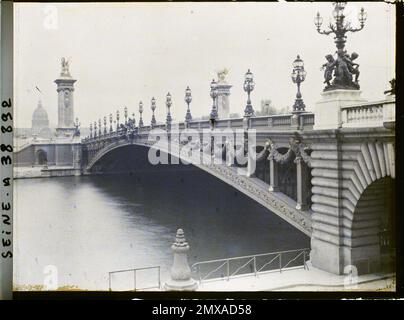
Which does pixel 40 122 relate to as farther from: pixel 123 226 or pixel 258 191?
pixel 258 191

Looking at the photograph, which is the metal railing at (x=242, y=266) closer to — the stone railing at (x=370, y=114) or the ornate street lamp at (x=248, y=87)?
the stone railing at (x=370, y=114)

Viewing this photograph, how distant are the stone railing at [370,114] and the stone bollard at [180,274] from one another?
390 centimetres

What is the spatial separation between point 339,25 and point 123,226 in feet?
26.4

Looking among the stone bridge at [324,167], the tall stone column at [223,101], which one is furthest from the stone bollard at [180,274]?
the tall stone column at [223,101]

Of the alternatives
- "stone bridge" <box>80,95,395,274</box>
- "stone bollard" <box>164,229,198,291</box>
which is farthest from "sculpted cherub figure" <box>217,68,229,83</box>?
"stone bollard" <box>164,229,198,291</box>

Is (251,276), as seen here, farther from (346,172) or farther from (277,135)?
(277,135)

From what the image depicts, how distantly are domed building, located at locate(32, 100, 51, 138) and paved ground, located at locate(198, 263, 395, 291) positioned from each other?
4.25 meters

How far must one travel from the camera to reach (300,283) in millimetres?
8156

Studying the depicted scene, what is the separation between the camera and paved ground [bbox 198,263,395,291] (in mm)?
7791

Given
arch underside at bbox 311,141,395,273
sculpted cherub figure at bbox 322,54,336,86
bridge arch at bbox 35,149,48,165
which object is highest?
sculpted cherub figure at bbox 322,54,336,86

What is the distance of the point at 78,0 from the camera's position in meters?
7.83

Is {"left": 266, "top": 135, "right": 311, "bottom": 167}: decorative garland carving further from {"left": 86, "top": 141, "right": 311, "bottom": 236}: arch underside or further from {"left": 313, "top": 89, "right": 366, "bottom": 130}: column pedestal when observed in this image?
{"left": 86, "top": 141, "right": 311, "bottom": 236}: arch underside

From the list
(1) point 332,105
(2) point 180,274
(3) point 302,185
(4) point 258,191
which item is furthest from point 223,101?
(2) point 180,274
